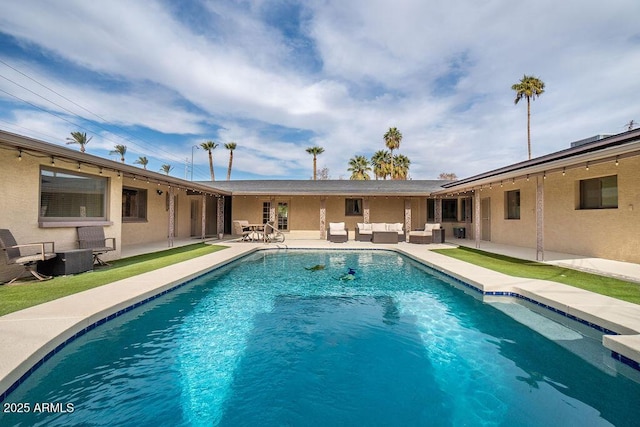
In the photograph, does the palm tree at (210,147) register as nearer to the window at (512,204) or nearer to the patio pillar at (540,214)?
the window at (512,204)

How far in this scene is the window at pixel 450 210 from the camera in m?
18.3

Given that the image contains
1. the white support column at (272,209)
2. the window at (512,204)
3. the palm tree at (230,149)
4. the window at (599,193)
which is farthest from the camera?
the palm tree at (230,149)

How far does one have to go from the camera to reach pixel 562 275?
694 centimetres

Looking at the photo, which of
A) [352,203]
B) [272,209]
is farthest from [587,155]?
[272,209]

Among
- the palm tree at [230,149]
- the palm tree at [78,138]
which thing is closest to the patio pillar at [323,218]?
the palm tree at [230,149]

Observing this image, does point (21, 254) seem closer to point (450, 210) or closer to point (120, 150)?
point (450, 210)

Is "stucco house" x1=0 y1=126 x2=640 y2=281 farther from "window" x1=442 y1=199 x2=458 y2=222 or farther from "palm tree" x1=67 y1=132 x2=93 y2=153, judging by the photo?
"palm tree" x1=67 y1=132 x2=93 y2=153

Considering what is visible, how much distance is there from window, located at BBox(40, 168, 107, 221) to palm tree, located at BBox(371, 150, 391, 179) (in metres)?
38.6

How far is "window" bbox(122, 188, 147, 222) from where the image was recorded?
1237 cm

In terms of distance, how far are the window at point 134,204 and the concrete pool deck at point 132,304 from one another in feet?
22.2

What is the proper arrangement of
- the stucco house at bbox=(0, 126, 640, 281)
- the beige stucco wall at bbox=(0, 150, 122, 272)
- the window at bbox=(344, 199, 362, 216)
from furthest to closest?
the window at bbox=(344, 199, 362, 216), the stucco house at bbox=(0, 126, 640, 281), the beige stucco wall at bbox=(0, 150, 122, 272)

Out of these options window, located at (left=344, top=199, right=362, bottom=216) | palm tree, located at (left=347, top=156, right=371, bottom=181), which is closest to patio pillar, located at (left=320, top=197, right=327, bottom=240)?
window, located at (left=344, top=199, right=362, bottom=216)

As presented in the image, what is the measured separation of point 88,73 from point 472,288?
26550 mm

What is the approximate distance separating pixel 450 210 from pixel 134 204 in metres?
17.7
